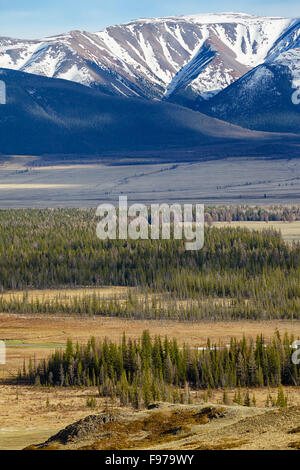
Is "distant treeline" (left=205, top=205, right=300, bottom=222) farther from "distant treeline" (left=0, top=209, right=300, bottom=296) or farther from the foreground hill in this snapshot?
the foreground hill

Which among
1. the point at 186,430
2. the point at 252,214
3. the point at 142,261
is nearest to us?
the point at 186,430

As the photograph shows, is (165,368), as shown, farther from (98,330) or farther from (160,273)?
(160,273)

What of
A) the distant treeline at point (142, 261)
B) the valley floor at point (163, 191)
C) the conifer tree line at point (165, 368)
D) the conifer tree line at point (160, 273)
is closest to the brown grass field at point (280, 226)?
the conifer tree line at point (160, 273)

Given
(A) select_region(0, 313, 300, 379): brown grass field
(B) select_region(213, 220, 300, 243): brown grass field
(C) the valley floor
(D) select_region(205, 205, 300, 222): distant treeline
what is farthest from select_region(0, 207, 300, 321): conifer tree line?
(C) the valley floor

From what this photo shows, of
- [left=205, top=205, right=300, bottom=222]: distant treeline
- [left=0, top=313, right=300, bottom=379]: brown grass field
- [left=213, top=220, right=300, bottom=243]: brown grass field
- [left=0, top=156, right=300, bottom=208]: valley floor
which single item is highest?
[left=0, top=156, right=300, bottom=208]: valley floor

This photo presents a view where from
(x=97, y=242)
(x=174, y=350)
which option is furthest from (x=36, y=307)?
(x=97, y=242)

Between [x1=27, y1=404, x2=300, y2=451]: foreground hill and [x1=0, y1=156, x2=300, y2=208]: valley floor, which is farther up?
[x1=0, y1=156, x2=300, y2=208]: valley floor

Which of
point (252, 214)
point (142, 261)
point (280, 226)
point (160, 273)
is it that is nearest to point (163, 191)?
point (252, 214)

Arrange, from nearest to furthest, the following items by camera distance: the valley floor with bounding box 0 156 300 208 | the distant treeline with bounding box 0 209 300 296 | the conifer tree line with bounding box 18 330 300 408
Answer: the conifer tree line with bounding box 18 330 300 408 < the distant treeline with bounding box 0 209 300 296 < the valley floor with bounding box 0 156 300 208
